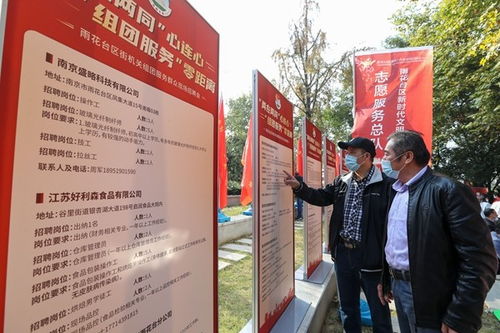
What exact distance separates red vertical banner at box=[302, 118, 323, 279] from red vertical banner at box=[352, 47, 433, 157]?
659mm

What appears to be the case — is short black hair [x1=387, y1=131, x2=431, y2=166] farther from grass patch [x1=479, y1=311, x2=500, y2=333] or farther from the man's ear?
grass patch [x1=479, y1=311, x2=500, y2=333]

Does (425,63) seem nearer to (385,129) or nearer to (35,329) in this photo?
(385,129)

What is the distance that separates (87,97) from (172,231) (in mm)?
720

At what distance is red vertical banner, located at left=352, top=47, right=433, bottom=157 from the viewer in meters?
4.68

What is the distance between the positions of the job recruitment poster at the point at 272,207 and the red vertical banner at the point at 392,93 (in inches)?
68.2

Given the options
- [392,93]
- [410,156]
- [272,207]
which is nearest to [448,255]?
[410,156]

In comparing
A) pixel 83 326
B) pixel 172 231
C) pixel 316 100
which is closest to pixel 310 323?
pixel 172 231

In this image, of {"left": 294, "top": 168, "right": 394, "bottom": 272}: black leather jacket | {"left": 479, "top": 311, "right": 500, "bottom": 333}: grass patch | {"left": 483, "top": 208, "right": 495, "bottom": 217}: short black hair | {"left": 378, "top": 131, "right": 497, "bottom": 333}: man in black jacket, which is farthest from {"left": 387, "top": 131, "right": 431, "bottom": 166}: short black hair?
{"left": 483, "top": 208, "right": 495, "bottom": 217}: short black hair

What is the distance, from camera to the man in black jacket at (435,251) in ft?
5.80

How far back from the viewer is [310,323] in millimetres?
3205

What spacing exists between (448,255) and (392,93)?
11.2 feet

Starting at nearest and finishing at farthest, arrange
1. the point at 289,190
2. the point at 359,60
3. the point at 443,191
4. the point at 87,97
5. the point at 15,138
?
the point at 15,138
the point at 87,97
the point at 443,191
the point at 289,190
the point at 359,60

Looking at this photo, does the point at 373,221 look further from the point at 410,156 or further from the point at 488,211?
the point at 488,211

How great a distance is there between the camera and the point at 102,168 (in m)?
1.16
